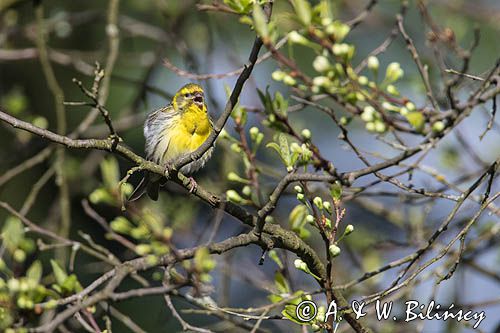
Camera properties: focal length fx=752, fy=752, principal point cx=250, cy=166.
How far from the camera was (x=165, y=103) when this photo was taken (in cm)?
696

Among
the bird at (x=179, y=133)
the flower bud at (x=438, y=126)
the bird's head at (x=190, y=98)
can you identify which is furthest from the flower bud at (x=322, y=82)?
the bird's head at (x=190, y=98)

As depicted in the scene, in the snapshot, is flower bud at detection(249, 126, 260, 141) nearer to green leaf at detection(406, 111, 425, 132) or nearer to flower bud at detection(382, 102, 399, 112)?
flower bud at detection(382, 102, 399, 112)

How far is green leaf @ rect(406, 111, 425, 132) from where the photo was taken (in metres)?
2.14

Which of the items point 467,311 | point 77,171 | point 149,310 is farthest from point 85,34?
point 467,311

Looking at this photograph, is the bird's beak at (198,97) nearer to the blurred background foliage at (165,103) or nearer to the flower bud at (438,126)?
the blurred background foliage at (165,103)

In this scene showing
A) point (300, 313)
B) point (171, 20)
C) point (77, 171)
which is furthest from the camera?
point (77, 171)

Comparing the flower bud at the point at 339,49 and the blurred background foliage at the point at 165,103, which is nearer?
the flower bud at the point at 339,49

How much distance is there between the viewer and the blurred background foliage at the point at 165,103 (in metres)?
4.91

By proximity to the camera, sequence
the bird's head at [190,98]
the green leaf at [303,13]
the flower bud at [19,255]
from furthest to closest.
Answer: the bird's head at [190,98], the flower bud at [19,255], the green leaf at [303,13]

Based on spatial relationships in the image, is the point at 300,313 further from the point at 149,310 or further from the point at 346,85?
the point at 149,310

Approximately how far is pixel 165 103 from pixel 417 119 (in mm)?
4999

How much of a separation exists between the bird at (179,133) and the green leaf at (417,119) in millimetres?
2731

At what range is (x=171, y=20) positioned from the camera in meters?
5.91

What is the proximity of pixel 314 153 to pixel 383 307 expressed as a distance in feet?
5.22
